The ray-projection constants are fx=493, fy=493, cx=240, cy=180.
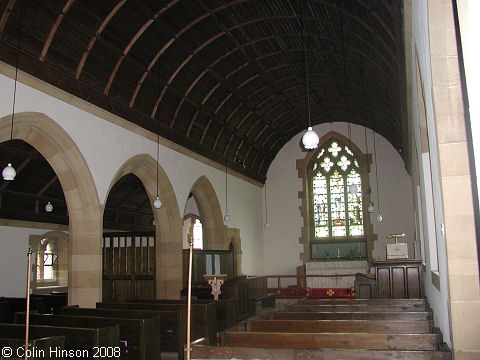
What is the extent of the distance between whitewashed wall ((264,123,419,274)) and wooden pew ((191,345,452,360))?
13474 mm

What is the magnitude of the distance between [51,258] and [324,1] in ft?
35.3

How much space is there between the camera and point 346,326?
16.7 feet

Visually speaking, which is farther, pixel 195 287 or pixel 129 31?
pixel 195 287

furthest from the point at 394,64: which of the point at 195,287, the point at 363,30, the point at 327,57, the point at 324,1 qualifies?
the point at 195,287

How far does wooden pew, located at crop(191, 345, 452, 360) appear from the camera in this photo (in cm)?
363

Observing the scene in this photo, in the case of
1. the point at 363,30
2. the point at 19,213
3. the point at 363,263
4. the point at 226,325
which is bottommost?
A: the point at 226,325

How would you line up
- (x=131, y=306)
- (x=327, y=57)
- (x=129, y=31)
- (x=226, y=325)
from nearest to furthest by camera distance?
1. (x=131, y=306)
2. (x=129, y=31)
3. (x=226, y=325)
4. (x=327, y=57)

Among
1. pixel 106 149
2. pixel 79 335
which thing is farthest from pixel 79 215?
pixel 79 335

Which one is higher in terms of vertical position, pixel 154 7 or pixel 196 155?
pixel 154 7

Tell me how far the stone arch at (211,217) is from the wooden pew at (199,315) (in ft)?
19.0

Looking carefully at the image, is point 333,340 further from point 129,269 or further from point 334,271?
point 334,271

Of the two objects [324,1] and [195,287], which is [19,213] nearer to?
[195,287]

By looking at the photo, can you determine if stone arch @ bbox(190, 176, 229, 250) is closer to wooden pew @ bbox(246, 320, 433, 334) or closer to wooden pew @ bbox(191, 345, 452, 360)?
wooden pew @ bbox(246, 320, 433, 334)

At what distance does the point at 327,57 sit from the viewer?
37.7ft
